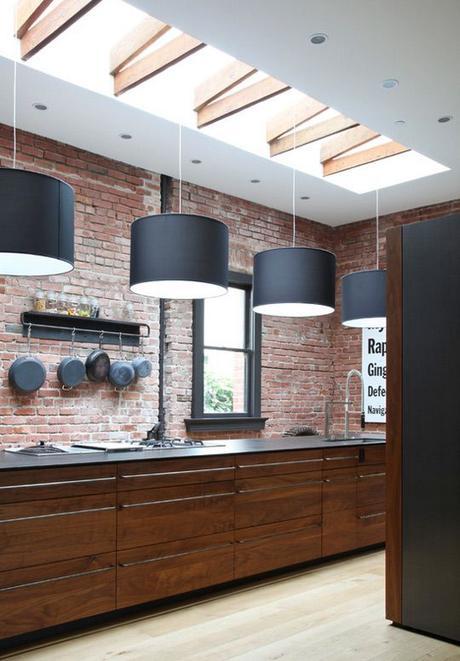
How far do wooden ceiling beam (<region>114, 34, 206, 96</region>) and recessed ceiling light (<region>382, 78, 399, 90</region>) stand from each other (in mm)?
1331

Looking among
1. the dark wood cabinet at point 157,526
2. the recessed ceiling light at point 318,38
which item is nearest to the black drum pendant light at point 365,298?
the dark wood cabinet at point 157,526

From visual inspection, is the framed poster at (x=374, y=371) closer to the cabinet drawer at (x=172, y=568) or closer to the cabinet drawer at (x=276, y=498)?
the cabinet drawer at (x=276, y=498)

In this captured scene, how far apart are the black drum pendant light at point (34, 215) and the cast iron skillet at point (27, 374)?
2.37 m

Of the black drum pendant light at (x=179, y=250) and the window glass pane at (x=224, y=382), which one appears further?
the window glass pane at (x=224, y=382)

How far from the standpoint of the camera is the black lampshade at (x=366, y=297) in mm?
5664

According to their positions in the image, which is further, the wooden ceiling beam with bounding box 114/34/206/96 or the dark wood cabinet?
the wooden ceiling beam with bounding box 114/34/206/96

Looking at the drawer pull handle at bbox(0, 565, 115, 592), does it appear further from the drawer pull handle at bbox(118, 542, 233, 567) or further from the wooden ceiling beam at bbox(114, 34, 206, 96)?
the wooden ceiling beam at bbox(114, 34, 206, 96)

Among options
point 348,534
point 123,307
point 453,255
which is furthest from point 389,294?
point 123,307

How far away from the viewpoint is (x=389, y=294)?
390cm

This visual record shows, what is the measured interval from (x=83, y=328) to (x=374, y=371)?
3.83 metres

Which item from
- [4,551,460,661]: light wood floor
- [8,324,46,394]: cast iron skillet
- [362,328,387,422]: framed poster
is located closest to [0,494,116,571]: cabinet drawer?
[4,551,460,661]: light wood floor

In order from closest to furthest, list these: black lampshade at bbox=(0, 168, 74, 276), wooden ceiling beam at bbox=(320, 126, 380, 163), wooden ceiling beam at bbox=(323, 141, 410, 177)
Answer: black lampshade at bbox=(0, 168, 74, 276), wooden ceiling beam at bbox=(320, 126, 380, 163), wooden ceiling beam at bbox=(323, 141, 410, 177)

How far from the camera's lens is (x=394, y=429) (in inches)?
151

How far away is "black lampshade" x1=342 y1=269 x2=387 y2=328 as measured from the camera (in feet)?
18.6
